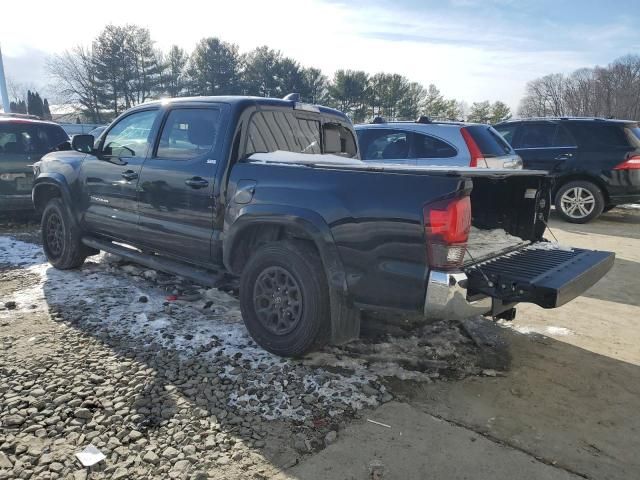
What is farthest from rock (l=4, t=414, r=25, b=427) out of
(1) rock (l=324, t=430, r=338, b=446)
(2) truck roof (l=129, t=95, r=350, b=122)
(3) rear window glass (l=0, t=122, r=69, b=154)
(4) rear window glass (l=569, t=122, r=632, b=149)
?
(4) rear window glass (l=569, t=122, r=632, b=149)

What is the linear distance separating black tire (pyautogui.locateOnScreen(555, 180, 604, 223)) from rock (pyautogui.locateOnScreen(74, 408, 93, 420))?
9.02m

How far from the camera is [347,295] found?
10.3 ft

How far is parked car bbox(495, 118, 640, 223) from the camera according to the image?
28.2 feet

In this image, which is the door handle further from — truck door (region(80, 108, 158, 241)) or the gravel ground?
the gravel ground

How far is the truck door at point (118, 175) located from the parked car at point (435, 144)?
377cm

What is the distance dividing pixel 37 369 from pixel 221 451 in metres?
1.59

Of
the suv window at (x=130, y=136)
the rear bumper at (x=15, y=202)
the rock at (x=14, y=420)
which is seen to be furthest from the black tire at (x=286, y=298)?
the rear bumper at (x=15, y=202)

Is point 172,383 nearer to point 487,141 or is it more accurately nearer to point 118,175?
point 118,175

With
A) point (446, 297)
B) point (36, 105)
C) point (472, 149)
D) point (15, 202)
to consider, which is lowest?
point (15, 202)

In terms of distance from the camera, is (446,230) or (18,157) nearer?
(446,230)

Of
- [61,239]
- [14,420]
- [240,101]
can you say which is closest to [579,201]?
[240,101]

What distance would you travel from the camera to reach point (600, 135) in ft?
29.1

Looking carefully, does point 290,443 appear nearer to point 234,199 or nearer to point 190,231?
point 234,199

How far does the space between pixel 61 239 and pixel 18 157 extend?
3052 millimetres
